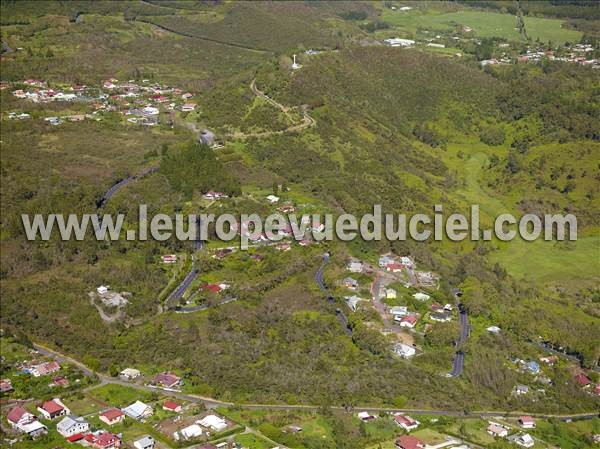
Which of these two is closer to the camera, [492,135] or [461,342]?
[461,342]

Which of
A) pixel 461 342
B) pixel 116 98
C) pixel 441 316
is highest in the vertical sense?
pixel 116 98

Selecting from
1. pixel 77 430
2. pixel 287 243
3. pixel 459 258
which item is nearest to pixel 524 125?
pixel 459 258

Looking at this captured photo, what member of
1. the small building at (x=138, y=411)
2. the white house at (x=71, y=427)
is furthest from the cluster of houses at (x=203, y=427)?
the white house at (x=71, y=427)

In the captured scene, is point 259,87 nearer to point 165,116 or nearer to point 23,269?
point 165,116

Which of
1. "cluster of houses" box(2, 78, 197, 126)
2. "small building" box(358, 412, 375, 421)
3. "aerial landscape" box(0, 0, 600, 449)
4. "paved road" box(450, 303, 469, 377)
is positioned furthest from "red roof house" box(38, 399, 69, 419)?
"cluster of houses" box(2, 78, 197, 126)

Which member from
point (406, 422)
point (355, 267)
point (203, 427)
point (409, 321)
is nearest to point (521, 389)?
point (409, 321)

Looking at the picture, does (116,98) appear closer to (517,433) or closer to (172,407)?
(172,407)
